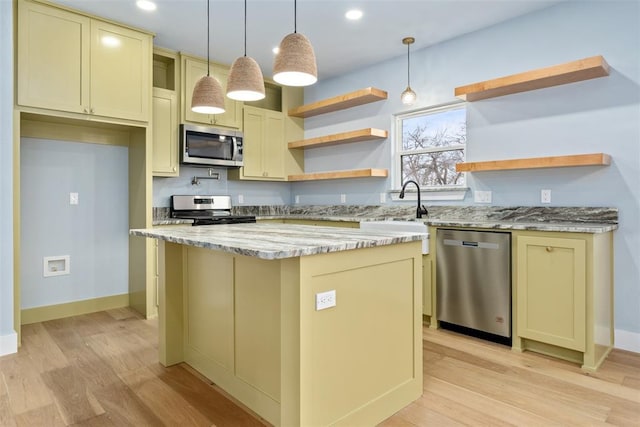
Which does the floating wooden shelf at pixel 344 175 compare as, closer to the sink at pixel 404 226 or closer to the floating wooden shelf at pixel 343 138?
the floating wooden shelf at pixel 343 138

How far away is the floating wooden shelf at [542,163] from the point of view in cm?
281

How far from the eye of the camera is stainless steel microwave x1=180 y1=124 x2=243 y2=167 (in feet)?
13.7

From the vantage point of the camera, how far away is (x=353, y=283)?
5.86 feet

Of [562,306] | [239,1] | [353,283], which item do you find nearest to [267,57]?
[239,1]

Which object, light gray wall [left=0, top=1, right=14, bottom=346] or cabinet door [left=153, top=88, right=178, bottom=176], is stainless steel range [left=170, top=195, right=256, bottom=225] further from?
light gray wall [left=0, top=1, right=14, bottom=346]

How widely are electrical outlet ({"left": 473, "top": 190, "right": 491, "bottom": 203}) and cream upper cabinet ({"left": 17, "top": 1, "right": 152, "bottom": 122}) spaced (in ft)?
10.6

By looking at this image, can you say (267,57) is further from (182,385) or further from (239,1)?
(182,385)

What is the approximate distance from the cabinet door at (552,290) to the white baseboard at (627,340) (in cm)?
63

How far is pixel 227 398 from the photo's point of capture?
2146mm

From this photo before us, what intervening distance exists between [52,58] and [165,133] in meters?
1.15

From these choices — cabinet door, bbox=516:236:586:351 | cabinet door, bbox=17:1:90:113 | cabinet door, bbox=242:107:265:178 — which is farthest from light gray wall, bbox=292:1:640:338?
cabinet door, bbox=17:1:90:113

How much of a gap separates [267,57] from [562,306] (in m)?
3.78

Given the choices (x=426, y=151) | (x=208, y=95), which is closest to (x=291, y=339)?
(x=208, y=95)

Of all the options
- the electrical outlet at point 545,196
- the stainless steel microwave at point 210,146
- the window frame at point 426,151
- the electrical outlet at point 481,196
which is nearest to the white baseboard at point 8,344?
the stainless steel microwave at point 210,146
